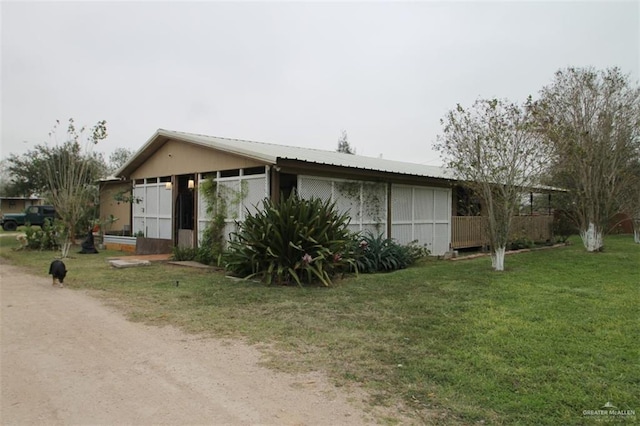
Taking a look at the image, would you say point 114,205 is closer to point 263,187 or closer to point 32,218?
point 263,187

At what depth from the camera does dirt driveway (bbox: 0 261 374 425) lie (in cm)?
306

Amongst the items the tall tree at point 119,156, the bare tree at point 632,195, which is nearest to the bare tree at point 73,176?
the bare tree at point 632,195

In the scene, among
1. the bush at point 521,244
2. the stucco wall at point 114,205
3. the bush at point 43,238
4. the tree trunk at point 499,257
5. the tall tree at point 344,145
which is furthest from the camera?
the tall tree at point 344,145

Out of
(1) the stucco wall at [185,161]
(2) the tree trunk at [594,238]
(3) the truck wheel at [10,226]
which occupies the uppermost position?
(1) the stucco wall at [185,161]

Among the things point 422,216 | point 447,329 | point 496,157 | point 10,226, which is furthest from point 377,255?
point 10,226

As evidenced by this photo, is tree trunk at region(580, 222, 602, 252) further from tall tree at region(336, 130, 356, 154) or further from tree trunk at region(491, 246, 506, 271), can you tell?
tall tree at region(336, 130, 356, 154)

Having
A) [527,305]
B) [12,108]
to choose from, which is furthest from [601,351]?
[12,108]

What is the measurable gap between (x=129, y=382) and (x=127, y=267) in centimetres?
799

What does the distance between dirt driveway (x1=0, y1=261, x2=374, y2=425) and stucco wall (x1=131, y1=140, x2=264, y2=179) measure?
21.4 ft

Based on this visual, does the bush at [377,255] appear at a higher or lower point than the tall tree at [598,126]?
lower

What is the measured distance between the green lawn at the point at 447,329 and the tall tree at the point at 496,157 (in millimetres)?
1340

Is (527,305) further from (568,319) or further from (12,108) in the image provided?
(12,108)

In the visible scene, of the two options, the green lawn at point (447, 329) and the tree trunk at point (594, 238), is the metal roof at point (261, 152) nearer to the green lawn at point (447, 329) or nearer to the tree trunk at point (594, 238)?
the green lawn at point (447, 329)

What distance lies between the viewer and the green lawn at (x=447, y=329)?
133 inches
